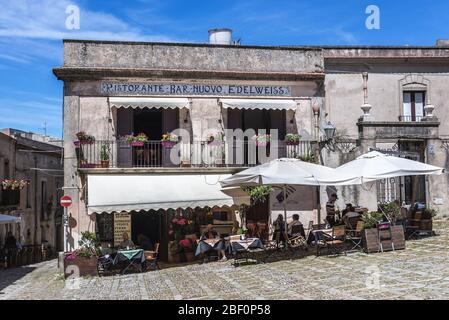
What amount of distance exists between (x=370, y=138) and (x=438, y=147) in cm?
288

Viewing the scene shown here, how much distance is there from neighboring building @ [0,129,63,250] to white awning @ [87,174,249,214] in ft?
28.6

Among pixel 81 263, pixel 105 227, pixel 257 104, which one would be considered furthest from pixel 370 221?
pixel 105 227

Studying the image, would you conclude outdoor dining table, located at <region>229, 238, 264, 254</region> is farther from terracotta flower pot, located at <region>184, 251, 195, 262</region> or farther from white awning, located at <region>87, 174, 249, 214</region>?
terracotta flower pot, located at <region>184, 251, 195, 262</region>

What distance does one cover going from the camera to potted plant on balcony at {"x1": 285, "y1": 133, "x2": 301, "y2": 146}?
18.9 m

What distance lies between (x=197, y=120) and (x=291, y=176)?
20.7ft

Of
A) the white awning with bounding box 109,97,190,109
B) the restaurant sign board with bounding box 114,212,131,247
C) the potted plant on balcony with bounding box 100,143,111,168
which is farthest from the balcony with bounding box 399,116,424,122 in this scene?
the potted plant on balcony with bounding box 100,143,111,168

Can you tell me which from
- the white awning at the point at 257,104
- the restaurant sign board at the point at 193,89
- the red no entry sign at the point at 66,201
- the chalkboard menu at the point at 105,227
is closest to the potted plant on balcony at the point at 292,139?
the white awning at the point at 257,104

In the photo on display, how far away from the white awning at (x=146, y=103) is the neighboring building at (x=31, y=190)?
8.28 metres

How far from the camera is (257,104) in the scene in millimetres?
18594

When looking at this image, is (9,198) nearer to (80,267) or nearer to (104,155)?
(104,155)

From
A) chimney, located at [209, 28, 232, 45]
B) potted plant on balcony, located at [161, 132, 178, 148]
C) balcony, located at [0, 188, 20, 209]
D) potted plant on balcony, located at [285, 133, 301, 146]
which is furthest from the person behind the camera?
balcony, located at [0, 188, 20, 209]

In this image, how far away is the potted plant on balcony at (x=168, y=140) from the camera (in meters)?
18.3
